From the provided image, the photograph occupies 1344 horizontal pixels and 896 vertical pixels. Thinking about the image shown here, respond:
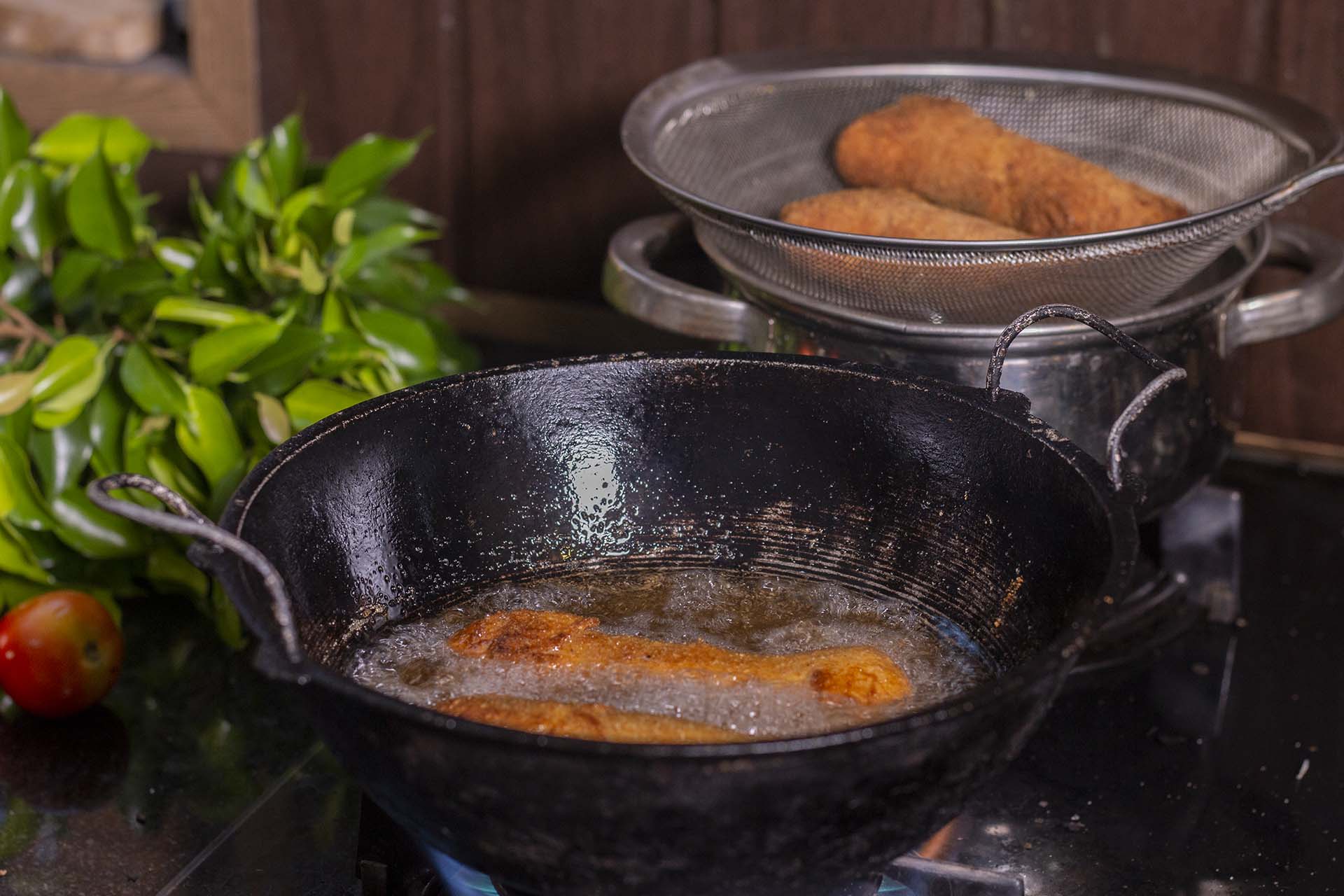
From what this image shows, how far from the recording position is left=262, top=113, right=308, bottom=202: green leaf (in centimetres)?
127

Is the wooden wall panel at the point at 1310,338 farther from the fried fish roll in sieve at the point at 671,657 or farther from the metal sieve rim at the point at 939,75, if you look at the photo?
the fried fish roll in sieve at the point at 671,657

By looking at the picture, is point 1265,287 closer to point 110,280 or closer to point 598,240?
point 598,240

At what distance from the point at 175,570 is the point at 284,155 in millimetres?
413

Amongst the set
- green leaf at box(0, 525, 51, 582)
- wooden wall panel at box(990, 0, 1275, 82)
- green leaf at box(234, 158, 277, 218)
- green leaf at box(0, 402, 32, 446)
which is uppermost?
wooden wall panel at box(990, 0, 1275, 82)

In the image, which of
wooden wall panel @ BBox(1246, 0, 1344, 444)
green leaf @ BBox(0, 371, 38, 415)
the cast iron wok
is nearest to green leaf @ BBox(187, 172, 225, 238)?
green leaf @ BBox(0, 371, 38, 415)

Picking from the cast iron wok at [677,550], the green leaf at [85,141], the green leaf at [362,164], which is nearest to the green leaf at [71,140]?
the green leaf at [85,141]

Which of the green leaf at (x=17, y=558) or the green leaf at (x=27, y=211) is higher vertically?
the green leaf at (x=27, y=211)

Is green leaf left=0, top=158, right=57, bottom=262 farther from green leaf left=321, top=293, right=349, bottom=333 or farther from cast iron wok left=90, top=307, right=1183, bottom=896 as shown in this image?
cast iron wok left=90, top=307, right=1183, bottom=896

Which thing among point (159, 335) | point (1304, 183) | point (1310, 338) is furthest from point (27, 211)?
point (1310, 338)

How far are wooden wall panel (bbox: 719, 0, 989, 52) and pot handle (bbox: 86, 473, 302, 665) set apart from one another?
981 millimetres

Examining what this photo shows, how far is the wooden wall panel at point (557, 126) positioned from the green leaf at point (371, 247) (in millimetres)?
328

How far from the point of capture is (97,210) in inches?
46.1

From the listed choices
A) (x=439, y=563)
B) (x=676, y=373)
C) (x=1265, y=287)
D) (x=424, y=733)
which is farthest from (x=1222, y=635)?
(x=424, y=733)

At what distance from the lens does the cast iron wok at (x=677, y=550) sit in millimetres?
539
